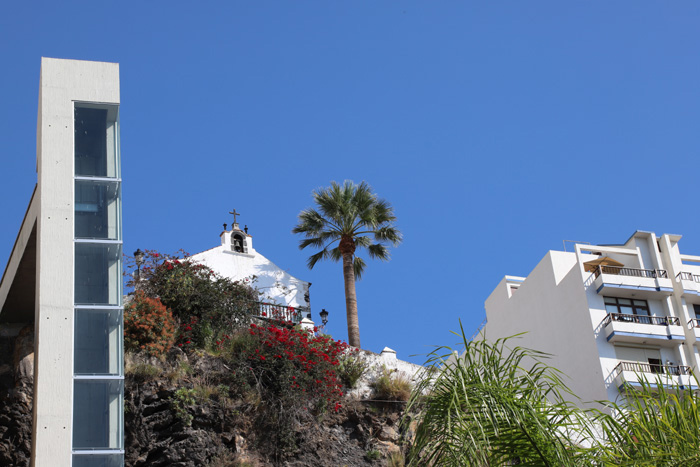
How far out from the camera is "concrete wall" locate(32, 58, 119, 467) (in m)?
13.8

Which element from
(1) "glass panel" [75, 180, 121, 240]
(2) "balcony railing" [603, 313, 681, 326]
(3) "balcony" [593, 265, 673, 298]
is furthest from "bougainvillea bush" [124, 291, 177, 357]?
(2) "balcony railing" [603, 313, 681, 326]

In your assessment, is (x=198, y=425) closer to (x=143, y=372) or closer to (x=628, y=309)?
(x=143, y=372)

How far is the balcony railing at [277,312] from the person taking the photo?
27.9 meters

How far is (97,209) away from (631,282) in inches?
1195

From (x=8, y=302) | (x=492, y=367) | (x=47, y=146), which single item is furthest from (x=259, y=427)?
(x=492, y=367)

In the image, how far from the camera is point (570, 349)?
132ft

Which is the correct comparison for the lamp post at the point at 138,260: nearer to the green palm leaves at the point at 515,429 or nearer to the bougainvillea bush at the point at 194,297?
the bougainvillea bush at the point at 194,297

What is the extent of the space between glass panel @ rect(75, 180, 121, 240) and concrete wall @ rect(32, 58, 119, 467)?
302 millimetres

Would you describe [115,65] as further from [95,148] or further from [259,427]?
A: [259,427]

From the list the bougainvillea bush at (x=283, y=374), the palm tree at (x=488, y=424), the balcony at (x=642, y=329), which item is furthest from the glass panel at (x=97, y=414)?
the balcony at (x=642, y=329)

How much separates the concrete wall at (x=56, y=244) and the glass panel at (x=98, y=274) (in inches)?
11.0

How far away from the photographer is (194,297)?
25594 mm

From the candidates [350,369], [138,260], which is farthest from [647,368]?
[138,260]

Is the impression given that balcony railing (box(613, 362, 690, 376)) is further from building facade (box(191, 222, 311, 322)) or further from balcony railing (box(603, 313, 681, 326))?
building facade (box(191, 222, 311, 322))
